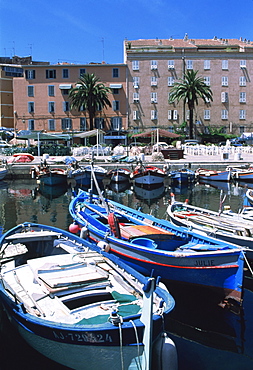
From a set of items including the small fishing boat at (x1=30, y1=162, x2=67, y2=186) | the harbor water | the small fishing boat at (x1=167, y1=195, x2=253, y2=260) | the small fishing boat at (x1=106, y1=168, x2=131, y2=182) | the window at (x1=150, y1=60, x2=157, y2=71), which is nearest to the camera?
the harbor water

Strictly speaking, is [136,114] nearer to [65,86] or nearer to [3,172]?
[65,86]

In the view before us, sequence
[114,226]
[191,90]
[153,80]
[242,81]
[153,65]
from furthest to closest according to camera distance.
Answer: [242,81] < [153,80] < [153,65] < [191,90] < [114,226]

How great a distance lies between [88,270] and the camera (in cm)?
938

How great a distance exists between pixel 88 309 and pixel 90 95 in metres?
53.2

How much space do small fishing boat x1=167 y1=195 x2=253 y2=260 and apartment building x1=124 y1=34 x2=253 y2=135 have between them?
47428 mm

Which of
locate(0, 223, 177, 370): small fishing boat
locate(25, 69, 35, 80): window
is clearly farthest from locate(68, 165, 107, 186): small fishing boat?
locate(25, 69, 35, 80): window

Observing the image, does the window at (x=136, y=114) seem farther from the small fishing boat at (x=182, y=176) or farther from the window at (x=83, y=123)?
the small fishing boat at (x=182, y=176)

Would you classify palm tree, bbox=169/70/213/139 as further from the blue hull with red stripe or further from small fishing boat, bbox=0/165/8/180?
the blue hull with red stripe

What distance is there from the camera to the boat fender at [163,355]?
7.03m

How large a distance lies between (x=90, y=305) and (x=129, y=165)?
33.2 meters

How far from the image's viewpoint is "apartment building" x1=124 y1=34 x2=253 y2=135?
6334 centimetres

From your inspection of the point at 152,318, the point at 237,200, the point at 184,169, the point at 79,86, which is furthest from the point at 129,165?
the point at 152,318

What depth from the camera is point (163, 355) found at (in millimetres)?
7035

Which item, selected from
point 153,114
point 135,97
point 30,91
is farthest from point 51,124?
point 153,114
